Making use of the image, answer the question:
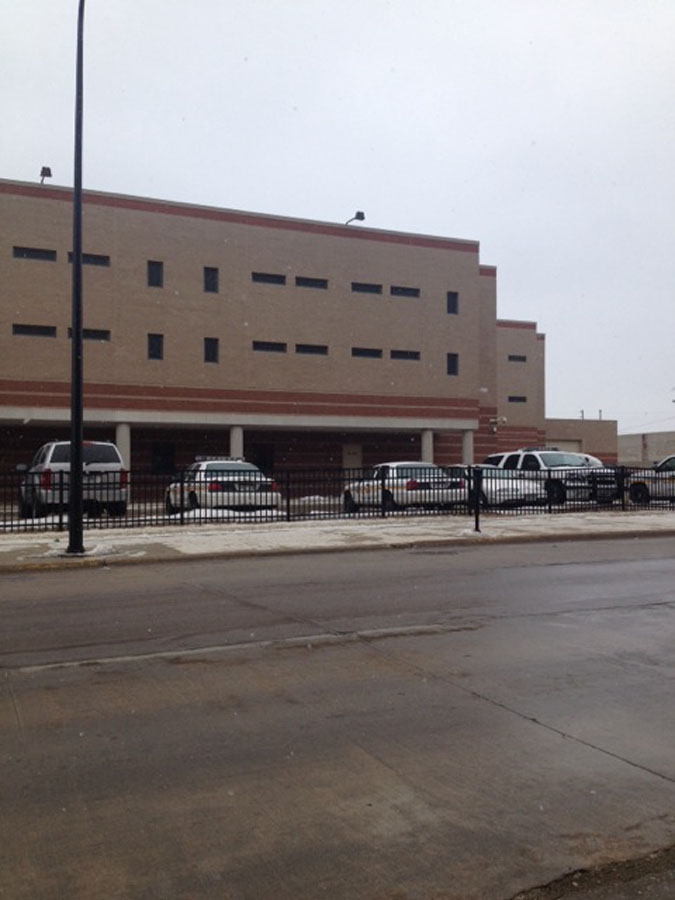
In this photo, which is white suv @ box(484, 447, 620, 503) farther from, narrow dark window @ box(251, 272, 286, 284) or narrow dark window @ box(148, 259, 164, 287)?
narrow dark window @ box(148, 259, 164, 287)

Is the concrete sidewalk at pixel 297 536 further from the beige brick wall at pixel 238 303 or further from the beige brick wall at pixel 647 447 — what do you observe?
the beige brick wall at pixel 647 447

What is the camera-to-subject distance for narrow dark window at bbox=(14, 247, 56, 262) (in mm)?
37466

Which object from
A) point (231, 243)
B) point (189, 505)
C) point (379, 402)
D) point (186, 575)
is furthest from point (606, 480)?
point (231, 243)

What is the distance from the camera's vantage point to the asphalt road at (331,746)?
3.59m

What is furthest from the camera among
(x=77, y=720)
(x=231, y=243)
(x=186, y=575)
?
(x=231, y=243)

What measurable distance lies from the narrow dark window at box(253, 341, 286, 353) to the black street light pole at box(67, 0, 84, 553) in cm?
2768

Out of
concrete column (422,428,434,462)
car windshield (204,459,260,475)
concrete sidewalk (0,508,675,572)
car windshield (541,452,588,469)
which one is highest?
concrete column (422,428,434,462)

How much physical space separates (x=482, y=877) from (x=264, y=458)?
41.4 m

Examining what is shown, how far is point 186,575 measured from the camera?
12359mm

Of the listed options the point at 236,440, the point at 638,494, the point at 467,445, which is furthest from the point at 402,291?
the point at 638,494

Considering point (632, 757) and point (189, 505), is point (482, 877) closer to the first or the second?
point (632, 757)

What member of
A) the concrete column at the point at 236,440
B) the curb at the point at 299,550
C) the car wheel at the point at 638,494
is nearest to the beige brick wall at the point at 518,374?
the concrete column at the point at 236,440

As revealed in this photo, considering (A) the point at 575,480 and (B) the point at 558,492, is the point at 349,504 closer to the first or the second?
(B) the point at 558,492

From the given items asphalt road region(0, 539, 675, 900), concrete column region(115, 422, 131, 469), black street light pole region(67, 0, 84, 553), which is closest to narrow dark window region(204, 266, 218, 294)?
concrete column region(115, 422, 131, 469)
